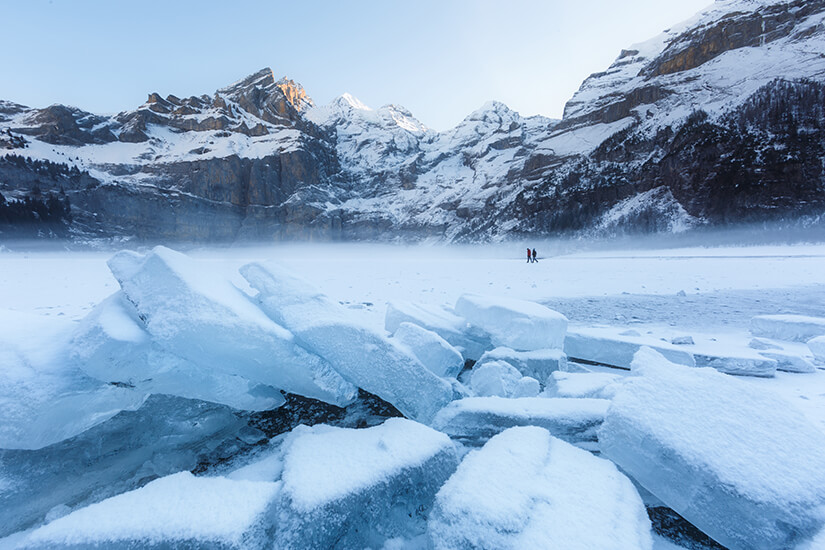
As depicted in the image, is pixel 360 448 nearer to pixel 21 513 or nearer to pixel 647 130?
pixel 21 513

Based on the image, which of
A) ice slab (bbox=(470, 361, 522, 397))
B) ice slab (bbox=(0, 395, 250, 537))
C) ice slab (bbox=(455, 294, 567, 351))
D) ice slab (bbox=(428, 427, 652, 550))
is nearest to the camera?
ice slab (bbox=(428, 427, 652, 550))

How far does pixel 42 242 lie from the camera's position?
196 feet

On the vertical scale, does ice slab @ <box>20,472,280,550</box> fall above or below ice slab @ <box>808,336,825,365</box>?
above

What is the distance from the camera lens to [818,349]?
3180mm

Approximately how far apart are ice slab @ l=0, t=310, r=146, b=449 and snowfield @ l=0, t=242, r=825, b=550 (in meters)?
A: 0.01

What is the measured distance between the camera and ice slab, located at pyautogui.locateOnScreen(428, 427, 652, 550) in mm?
1039

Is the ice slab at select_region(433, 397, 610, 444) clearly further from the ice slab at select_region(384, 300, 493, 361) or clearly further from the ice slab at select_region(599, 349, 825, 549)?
the ice slab at select_region(384, 300, 493, 361)

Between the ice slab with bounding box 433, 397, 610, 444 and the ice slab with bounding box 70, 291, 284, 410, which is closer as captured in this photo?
the ice slab with bounding box 433, 397, 610, 444

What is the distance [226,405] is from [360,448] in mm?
1612

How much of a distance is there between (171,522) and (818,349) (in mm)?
5074

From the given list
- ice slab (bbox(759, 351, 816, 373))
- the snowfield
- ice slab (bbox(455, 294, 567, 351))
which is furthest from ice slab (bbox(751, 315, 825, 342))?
ice slab (bbox(455, 294, 567, 351))

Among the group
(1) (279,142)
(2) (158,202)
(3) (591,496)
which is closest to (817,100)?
(3) (591,496)

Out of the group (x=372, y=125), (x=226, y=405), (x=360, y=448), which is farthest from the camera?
(x=372, y=125)

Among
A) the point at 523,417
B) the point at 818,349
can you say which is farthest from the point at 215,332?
the point at 818,349
